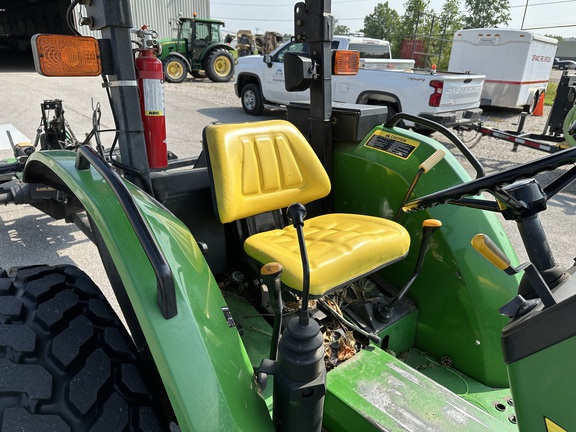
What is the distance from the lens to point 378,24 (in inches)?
1620

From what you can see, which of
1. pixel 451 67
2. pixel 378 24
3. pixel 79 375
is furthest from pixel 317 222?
pixel 378 24

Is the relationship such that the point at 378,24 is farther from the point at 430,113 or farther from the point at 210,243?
the point at 210,243

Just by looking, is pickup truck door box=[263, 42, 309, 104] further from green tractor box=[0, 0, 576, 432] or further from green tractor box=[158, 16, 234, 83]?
green tractor box=[0, 0, 576, 432]

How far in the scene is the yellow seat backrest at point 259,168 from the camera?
1904 millimetres

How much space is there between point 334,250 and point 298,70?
3.10ft

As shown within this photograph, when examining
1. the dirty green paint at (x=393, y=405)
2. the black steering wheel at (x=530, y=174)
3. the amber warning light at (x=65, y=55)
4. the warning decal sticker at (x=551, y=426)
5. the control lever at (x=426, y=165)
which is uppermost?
the amber warning light at (x=65, y=55)

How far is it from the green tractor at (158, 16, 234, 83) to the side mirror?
12.9 m

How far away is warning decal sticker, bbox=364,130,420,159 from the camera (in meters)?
2.12

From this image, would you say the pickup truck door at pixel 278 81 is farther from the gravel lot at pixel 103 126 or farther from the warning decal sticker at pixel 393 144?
the warning decal sticker at pixel 393 144

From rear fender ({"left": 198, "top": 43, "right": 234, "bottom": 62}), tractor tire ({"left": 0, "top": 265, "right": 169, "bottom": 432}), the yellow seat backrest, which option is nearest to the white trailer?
rear fender ({"left": 198, "top": 43, "right": 234, "bottom": 62})

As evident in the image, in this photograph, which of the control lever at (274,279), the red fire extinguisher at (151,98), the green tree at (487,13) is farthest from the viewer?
the green tree at (487,13)

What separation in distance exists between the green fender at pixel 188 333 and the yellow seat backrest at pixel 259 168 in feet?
2.05

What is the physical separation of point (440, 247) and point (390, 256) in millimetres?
330

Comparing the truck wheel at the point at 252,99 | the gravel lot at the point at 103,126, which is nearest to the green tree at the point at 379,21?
the gravel lot at the point at 103,126
